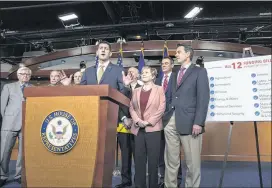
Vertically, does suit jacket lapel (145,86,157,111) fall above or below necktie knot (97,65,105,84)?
below

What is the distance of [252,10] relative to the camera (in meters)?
6.76

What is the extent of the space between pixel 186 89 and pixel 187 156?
59 cm

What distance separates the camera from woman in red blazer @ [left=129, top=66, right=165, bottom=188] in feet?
7.54

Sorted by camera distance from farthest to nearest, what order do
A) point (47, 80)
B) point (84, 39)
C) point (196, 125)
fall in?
1. point (47, 80)
2. point (84, 39)
3. point (196, 125)

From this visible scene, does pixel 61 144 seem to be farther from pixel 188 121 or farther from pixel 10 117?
pixel 10 117

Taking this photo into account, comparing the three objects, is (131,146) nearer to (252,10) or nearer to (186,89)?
(186,89)

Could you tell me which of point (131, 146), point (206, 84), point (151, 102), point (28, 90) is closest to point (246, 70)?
point (206, 84)

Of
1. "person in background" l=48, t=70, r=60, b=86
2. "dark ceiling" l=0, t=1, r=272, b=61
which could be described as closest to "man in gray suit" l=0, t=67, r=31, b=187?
"person in background" l=48, t=70, r=60, b=86

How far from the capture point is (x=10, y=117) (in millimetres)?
3096

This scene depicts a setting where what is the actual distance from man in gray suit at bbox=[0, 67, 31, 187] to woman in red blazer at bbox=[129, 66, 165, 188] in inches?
60.2

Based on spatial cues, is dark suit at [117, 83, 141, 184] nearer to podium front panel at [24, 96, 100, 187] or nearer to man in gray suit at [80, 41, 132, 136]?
man in gray suit at [80, 41, 132, 136]

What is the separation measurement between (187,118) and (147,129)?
368 mm

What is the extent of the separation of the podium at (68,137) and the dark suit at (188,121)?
0.97 metres

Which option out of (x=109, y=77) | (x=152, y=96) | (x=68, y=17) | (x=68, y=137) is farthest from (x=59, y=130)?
(x=68, y=17)
